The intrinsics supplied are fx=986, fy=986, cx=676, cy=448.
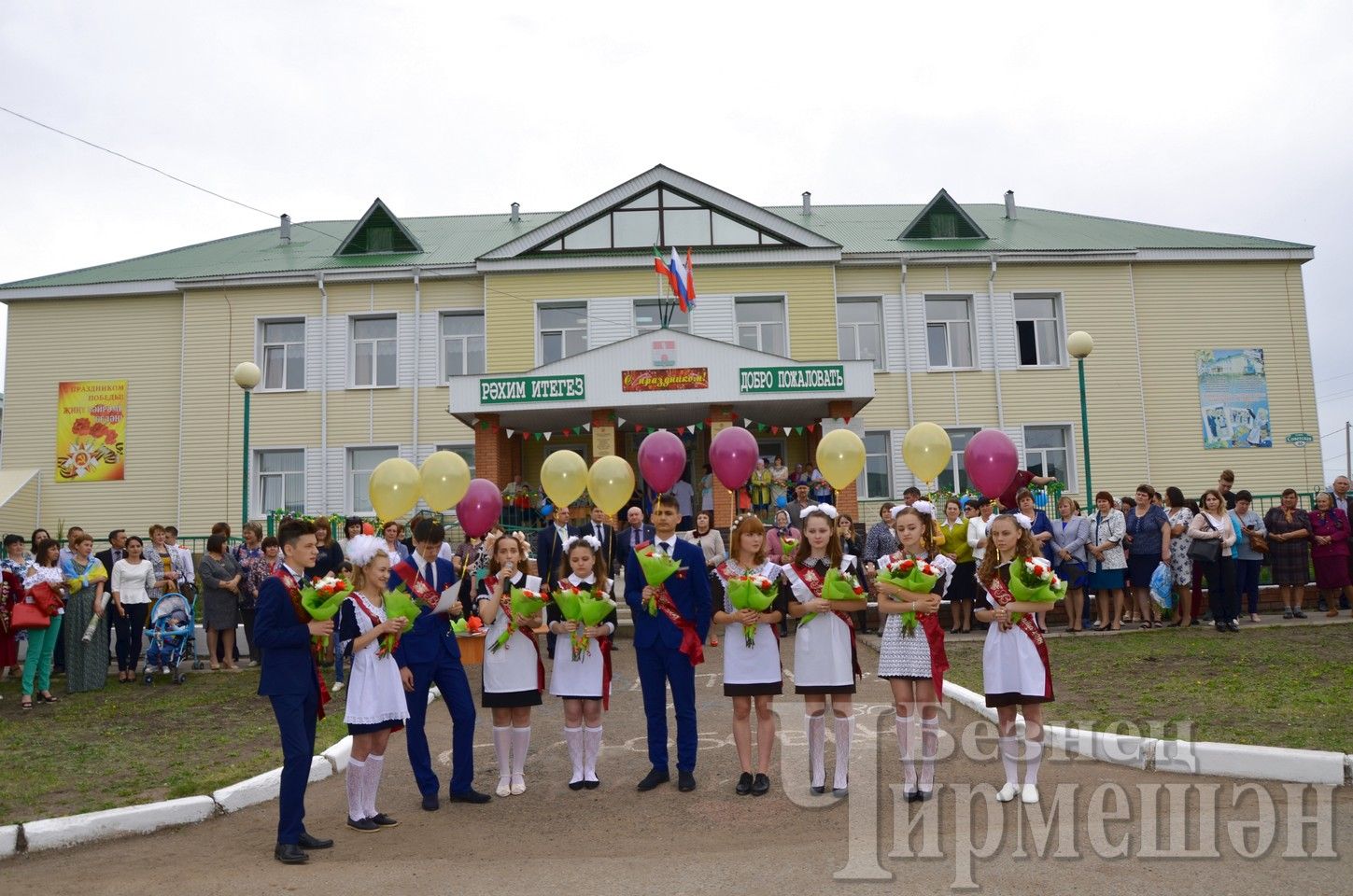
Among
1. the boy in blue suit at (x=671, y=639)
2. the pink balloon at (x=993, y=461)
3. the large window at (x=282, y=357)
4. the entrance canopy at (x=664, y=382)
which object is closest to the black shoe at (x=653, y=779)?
the boy in blue suit at (x=671, y=639)

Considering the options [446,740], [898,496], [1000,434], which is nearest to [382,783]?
[446,740]

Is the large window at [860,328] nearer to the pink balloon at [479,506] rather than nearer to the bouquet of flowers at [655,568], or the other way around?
the pink balloon at [479,506]

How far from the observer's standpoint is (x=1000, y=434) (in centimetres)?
1075

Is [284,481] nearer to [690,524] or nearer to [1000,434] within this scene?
[690,524]

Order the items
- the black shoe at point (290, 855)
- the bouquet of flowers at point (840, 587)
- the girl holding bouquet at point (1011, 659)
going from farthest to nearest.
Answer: the bouquet of flowers at point (840, 587)
the girl holding bouquet at point (1011, 659)
the black shoe at point (290, 855)

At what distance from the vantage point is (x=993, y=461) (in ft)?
34.8

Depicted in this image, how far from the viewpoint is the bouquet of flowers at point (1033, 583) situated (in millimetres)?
6125

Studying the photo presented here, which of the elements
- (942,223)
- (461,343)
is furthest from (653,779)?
(942,223)

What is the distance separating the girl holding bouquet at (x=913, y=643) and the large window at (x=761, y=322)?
19.2 meters

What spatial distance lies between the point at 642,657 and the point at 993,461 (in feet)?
17.4

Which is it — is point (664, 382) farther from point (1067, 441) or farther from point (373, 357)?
point (1067, 441)

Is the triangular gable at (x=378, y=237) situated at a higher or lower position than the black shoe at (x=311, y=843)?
higher

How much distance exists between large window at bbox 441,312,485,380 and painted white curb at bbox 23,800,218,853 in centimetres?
2000

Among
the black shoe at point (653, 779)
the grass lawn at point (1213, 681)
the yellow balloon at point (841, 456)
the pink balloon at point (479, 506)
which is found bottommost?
the black shoe at point (653, 779)
